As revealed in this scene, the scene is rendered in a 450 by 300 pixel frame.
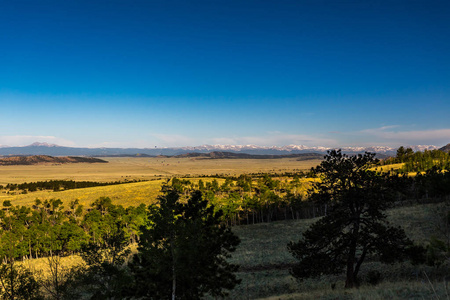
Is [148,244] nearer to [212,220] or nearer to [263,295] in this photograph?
[212,220]

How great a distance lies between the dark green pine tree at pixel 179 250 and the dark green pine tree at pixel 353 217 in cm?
674

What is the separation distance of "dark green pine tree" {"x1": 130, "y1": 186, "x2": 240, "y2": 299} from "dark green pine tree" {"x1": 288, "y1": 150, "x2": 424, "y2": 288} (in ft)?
22.1

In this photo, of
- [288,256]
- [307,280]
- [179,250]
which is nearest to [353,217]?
[179,250]

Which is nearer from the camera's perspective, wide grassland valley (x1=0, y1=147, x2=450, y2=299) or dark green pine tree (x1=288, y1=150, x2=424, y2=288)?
wide grassland valley (x1=0, y1=147, x2=450, y2=299)

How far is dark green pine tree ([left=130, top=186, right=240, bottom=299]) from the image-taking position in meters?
16.9

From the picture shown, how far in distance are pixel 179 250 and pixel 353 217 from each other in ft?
43.4

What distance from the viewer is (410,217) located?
64938 mm

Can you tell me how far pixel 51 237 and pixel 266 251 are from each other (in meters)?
53.9

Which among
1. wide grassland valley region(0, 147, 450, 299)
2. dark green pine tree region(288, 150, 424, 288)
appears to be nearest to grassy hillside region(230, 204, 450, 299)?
wide grassland valley region(0, 147, 450, 299)

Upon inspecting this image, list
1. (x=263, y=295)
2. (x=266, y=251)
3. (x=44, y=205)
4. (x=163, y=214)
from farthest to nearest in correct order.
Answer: (x=44, y=205), (x=266, y=251), (x=263, y=295), (x=163, y=214)

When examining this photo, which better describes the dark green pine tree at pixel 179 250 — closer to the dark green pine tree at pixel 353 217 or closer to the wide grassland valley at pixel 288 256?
the wide grassland valley at pixel 288 256

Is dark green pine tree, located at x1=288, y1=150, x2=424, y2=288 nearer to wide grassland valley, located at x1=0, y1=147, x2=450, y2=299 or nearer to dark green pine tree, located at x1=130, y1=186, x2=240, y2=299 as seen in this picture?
wide grassland valley, located at x1=0, y1=147, x2=450, y2=299

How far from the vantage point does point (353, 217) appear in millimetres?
20672

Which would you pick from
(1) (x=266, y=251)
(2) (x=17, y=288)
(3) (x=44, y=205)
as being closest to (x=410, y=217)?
(1) (x=266, y=251)
